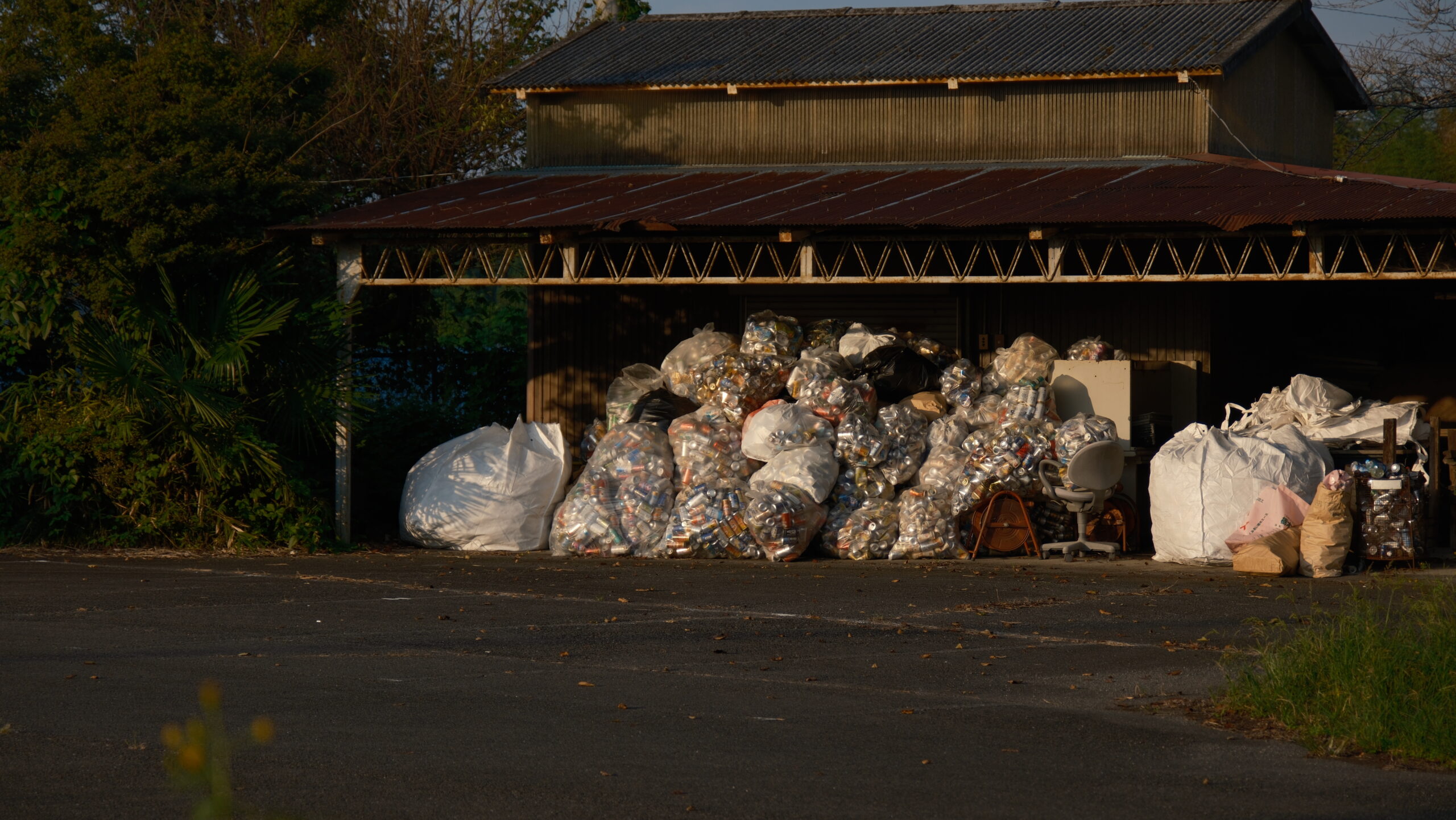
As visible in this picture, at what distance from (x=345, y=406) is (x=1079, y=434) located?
7.08 meters

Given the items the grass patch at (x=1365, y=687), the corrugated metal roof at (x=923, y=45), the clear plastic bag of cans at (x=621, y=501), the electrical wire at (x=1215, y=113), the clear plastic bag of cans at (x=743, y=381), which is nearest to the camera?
the grass patch at (x=1365, y=687)

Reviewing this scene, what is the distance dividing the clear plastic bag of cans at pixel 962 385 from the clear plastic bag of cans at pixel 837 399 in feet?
2.77

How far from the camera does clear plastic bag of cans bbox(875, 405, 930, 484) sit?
581 inches

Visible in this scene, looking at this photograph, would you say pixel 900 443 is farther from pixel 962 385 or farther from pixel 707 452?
pixel 707 452

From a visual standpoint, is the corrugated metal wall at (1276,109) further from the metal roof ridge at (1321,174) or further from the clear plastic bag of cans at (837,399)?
the clear plastic bag of cans at (837,399)

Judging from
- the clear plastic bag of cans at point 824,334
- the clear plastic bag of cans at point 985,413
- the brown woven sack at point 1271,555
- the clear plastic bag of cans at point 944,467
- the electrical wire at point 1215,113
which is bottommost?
the brown woven sack at point 1271,555

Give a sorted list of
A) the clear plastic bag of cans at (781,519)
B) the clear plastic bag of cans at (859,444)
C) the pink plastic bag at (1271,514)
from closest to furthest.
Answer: the pink plastic bag at (1271,514)
the clear plastic bag of cans at (781,519)
the clear plastic bag of cans at (859,444)

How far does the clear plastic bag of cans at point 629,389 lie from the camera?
53.9 ft

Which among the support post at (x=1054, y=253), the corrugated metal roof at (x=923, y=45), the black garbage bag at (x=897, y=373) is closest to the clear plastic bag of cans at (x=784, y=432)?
the black garbage bag at (x=897, y=373)

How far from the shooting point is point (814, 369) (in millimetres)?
15336

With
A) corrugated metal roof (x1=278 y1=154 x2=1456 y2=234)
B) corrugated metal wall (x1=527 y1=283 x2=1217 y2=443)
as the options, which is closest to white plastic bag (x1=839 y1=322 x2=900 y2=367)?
corrugated metal wall (x1=527 y1=283 x2=1217 y2=443)

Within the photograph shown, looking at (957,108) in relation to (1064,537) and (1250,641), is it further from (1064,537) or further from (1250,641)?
(1250,641)

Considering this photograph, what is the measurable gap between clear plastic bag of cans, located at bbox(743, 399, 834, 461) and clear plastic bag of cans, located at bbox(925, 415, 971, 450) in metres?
0.97

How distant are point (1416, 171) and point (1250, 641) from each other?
26209 mm
